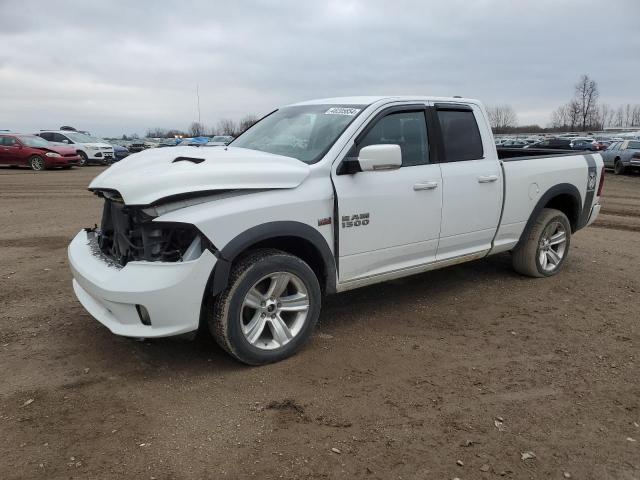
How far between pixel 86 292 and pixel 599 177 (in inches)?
226

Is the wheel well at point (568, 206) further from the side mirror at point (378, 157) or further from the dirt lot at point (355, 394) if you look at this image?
the side mirror at point (378, 157)

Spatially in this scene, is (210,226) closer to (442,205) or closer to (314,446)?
(314,446)

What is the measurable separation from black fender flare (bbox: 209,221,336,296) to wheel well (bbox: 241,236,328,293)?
0.13 feet

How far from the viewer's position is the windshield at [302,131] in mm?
4281

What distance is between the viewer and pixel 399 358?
13.2ft

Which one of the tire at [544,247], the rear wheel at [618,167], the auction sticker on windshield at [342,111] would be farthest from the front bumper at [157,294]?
the rear wheel at [618,167]

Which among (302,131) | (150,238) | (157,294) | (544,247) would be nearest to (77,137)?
(302,131)

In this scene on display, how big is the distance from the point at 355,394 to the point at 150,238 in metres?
1.66

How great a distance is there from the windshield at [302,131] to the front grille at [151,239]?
1135mm

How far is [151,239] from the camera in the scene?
138 inches

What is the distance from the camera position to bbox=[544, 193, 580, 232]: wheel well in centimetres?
625

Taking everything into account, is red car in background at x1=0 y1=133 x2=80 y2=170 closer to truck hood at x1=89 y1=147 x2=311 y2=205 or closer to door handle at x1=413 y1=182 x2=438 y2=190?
truck hood at x1=89 y1=147 x2=311 y2=205

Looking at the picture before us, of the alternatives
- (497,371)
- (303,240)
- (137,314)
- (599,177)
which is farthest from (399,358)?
(599,177)

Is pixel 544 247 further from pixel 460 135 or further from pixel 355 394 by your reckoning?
pixel 355 394
